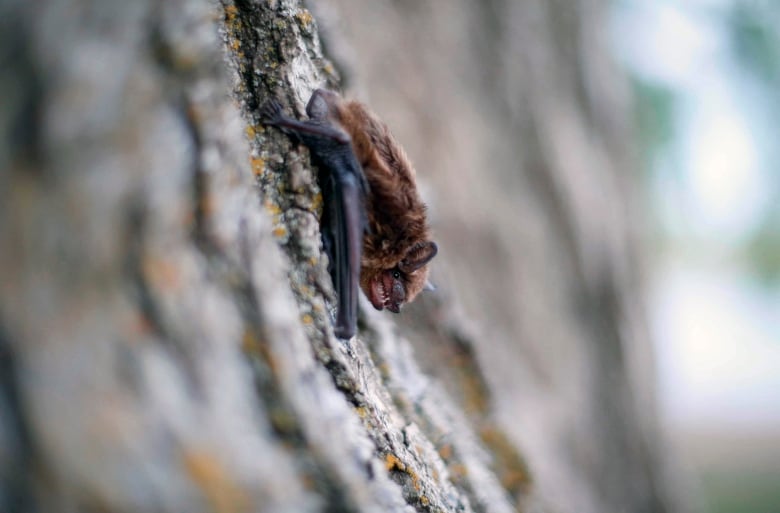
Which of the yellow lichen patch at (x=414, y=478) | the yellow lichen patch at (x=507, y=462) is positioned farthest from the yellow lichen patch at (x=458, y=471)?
the yellow lichen patch at (x=414, y=478)

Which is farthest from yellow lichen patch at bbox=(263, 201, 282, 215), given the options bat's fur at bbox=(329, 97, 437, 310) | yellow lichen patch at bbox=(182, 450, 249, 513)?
yellow lichen patch at bbox=(182, 450, 249, 513)

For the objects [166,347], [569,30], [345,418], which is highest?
[569,30]

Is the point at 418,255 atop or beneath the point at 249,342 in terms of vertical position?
atop

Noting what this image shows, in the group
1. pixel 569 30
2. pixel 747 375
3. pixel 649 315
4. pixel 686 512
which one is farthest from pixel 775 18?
pixel 747 375

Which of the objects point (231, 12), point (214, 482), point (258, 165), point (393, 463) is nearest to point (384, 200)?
point (258, 165)

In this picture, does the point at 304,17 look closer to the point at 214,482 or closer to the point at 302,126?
the point at 302,126

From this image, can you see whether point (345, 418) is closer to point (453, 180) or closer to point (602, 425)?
point (453, 180)

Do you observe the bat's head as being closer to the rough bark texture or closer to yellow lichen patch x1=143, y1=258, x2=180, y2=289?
the rough bark texture
